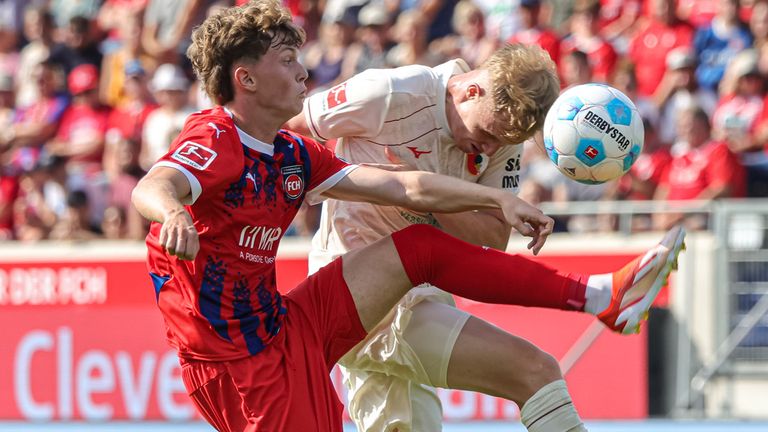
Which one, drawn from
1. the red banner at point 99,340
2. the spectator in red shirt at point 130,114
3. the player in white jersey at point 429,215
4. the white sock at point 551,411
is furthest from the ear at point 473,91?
the spectator in red shirt at point 130,114

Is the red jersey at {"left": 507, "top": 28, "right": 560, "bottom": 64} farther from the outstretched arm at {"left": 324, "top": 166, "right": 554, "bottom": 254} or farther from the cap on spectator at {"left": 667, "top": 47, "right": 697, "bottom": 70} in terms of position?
the outstretched arm at {"left": 324, "top": 166, "right": 554, "bottom": 254}

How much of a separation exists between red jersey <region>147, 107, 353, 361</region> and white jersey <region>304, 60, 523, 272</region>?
40 centimetres

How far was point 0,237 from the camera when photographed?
10227 mm

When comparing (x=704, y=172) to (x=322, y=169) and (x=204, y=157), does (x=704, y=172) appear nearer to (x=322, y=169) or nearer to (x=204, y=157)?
(x=322, y=169)

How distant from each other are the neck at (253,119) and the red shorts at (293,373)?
556mm

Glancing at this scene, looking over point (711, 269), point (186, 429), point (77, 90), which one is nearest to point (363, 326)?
point (186, 429)

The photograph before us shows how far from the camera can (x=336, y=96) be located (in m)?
4.58

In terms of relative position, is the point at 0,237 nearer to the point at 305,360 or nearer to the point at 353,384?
the point at 353,384

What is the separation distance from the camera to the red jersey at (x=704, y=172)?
27.4 feet

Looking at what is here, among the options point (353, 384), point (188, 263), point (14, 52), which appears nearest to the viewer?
point (188, 263)

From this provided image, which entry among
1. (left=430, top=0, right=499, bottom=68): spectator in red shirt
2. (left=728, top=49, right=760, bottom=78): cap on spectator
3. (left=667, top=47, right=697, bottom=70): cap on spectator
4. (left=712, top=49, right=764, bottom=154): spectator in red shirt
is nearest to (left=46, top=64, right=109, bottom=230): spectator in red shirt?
(left=430, top=0, right=499, bottom=68): spectator in red shirt

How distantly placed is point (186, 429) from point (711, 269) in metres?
3.53

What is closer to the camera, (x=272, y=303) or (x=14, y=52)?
(x=272, y=303)

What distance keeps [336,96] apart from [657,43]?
520 centimetres
